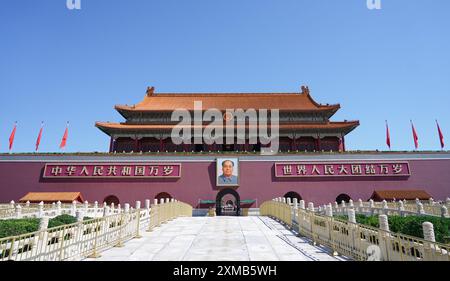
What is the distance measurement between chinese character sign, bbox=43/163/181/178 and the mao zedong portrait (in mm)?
3549

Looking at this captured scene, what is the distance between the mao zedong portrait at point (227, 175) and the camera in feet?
72.6

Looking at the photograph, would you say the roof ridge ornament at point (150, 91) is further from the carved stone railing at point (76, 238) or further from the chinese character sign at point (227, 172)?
the carved stone railing at point (76, 238)

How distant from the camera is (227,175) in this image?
22.3m

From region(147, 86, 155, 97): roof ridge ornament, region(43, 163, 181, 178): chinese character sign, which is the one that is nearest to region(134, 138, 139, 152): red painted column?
region(43, 163, 181, 178): chinese character sign

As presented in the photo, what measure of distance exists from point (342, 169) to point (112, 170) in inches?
727

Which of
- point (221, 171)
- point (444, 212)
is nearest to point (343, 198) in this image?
point (221, 171)

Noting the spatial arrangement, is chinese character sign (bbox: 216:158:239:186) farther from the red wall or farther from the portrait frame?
the red wall

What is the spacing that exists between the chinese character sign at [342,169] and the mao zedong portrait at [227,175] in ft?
11.7

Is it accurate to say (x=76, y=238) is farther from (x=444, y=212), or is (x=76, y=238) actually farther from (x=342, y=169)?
(x=342, y=169)

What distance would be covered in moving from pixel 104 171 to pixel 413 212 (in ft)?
68.2

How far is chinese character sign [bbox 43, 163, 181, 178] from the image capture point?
21984mm

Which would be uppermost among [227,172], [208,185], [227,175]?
[227,172]

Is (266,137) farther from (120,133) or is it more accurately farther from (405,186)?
(120,133)
